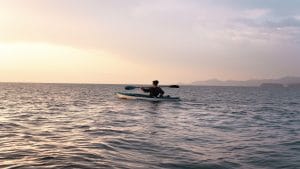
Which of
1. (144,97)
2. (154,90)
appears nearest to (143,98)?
(144,97)

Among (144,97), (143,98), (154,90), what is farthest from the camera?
(143,98)

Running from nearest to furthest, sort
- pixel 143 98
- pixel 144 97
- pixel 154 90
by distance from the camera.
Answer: pixel 154 90 → pixel 144 97 → pixel 143 98

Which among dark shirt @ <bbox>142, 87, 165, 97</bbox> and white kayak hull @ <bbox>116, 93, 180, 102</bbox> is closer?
dark shirt @ <bbox>142, 87, 165, 97</bbox>

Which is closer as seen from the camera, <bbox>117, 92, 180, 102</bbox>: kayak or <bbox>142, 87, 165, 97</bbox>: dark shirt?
<bbox>142, 87, 165, 97</bbox>: dark shirt

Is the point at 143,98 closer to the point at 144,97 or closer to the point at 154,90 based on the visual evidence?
the point at 144,97

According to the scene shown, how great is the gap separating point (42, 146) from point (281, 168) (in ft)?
29.8

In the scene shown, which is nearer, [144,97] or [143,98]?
[144,97]

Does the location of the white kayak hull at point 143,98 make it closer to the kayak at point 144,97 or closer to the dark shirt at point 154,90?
the kayak at point 144,97

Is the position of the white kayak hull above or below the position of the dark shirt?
below

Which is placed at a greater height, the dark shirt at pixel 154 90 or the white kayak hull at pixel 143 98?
the dark shirt at pixel 154 90

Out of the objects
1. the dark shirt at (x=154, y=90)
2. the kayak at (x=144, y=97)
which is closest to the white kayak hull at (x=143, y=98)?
the kayak at (x=144, y=97)

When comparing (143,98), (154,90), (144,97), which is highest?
(154,90)

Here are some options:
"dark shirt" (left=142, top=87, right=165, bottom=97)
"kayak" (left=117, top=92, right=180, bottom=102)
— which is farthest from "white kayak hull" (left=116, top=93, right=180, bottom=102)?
"dark shirt" (left=142, top=87, right=165, bottom=97)

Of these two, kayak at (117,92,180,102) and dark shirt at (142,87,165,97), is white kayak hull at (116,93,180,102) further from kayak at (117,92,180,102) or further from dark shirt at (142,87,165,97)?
dark shirt at (142,87,165,97)
